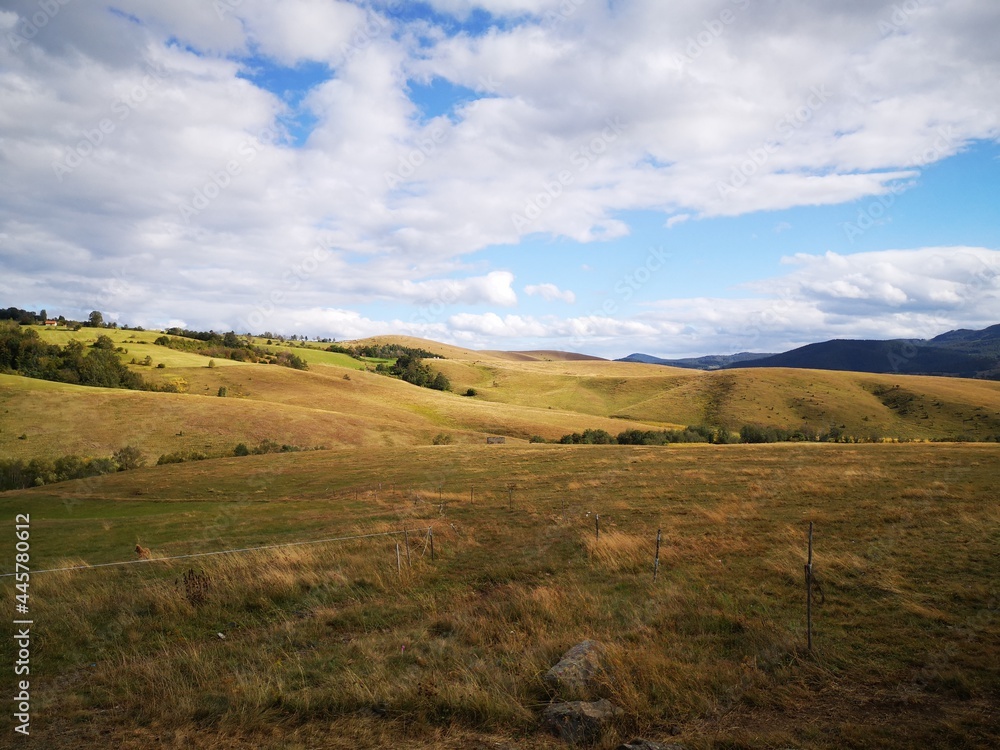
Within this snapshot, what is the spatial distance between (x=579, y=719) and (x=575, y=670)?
106 centimetres

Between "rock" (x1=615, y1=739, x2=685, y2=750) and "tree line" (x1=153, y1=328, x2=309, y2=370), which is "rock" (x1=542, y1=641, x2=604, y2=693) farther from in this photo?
"tree line" (x1=153, y1=328, x2=309, y2=370)

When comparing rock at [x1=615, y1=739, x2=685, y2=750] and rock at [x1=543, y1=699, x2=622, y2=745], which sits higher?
rock at [x1=615, y1=739, x2=685, y2=750]

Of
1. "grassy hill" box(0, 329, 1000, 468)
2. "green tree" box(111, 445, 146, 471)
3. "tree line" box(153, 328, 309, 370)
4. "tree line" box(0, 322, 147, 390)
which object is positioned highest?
"tree line" box(153, 328, 309, 370)

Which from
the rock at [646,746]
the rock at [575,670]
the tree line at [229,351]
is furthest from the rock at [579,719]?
the tree line at [229,351]

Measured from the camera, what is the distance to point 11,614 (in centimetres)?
1176

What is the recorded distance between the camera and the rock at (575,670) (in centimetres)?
766

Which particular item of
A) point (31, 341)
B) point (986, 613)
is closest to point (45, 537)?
point (986, 613)

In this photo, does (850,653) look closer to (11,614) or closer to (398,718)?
(398,718)

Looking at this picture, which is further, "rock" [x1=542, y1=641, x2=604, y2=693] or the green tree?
the green tree

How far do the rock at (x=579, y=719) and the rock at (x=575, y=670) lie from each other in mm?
428

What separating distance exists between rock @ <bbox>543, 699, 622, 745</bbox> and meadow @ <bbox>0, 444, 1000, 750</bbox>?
17 cm

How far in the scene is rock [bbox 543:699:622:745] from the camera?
6.70 metres

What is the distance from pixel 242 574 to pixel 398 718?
325 inches

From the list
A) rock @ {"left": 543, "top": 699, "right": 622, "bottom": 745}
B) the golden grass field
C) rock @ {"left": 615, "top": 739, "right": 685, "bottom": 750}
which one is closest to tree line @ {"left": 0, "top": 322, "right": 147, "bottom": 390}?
the golden grass field
